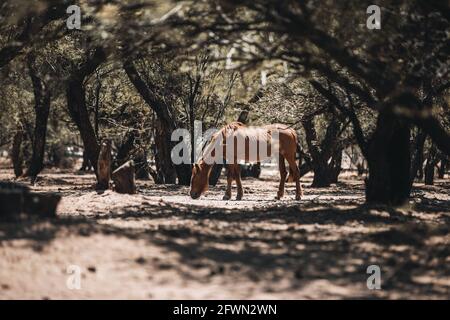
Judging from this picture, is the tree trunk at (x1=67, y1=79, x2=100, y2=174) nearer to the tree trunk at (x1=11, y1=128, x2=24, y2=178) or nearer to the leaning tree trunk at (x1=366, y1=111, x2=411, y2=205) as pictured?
the leaning tree trunk at (x1=366, y1=111, x2=411, y2=205)

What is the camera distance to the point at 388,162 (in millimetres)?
17844

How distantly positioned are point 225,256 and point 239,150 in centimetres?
1039

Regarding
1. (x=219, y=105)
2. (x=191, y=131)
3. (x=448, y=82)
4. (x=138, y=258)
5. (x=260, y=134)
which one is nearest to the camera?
(x=138, y=258)

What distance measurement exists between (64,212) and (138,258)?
7100 mm

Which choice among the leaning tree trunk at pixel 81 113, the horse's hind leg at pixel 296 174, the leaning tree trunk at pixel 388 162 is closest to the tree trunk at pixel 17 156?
the leaning tree trunk at pixel 81 113

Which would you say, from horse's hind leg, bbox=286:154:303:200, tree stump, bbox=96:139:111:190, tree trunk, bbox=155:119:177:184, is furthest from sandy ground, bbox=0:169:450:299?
tree trunk, bbox=155:119:177:184

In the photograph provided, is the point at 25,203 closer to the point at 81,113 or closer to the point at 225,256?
the point at 225,256

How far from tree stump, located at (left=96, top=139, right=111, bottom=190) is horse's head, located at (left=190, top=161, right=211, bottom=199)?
2.89m

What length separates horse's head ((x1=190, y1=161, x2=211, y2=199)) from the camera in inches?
805

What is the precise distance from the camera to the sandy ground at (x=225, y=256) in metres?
8.58
